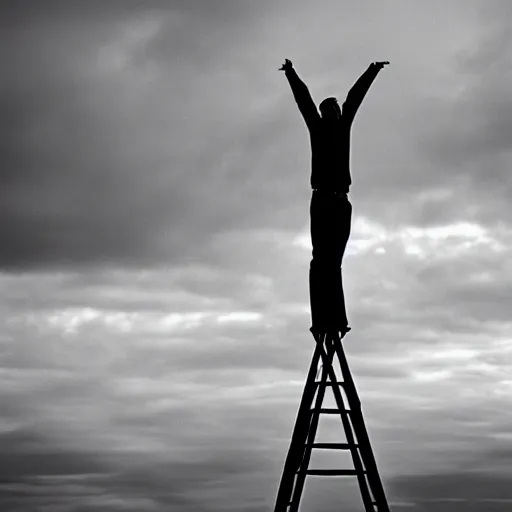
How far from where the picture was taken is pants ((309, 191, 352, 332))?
65.1 ft

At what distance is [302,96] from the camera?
65.9 feet

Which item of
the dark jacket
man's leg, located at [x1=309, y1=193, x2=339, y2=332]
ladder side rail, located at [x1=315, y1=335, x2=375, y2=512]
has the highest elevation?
the dark jacket

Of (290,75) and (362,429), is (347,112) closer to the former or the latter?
(290,75)

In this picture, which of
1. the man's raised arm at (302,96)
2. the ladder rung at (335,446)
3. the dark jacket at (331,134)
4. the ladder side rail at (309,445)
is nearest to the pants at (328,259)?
the dark jacket at (331,134)

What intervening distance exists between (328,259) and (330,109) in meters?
2.60

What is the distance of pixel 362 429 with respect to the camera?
19.2 meters

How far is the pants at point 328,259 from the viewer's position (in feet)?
65.1

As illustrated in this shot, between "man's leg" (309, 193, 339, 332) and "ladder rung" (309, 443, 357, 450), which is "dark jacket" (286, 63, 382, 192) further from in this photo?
"ladder rung" (309, 443, 357, 450)

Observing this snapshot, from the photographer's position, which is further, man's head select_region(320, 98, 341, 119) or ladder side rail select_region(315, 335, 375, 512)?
man's head select_region(320, 98, 341, 119)

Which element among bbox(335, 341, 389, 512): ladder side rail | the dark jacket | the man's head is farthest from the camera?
the man's head

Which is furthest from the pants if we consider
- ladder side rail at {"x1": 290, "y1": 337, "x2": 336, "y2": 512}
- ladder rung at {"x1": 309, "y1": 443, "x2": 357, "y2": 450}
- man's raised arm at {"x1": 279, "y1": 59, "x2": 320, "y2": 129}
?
ladder rung at {"x1": 309, "y1": 443, "x2": 357, "y2": 450}

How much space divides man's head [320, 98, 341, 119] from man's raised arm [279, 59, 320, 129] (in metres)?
0.13

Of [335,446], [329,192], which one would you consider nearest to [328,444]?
[335,446]

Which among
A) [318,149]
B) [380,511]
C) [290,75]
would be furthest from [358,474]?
[290,75]
